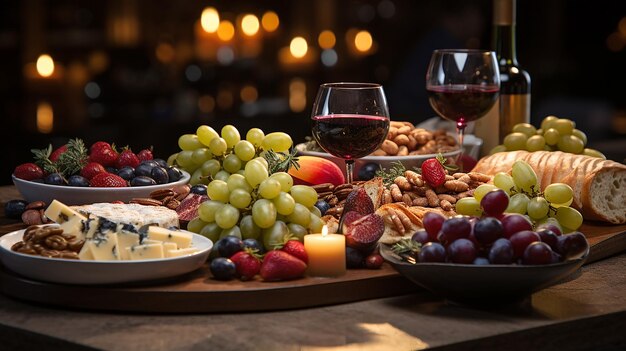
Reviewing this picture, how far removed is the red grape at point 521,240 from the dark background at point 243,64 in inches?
115

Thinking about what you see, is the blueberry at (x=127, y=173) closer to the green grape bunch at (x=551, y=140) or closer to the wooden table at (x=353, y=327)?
the wooden table at (x=353, y=327)

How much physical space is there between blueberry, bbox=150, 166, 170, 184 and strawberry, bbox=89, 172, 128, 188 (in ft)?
0.24

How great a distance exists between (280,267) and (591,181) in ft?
2.75

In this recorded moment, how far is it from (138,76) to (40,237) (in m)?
4.76

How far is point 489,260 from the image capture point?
156cm

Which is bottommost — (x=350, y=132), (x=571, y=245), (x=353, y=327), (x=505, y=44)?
(x=353, y=327)

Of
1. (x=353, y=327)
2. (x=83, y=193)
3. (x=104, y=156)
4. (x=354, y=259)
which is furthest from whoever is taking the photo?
(x=104, y=156)

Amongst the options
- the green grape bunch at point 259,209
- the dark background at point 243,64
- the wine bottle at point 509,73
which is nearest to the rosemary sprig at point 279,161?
the green grape bunch at point 259,209

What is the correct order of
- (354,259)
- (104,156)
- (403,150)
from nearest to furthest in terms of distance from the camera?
(354,259), (104,156), (403,150)

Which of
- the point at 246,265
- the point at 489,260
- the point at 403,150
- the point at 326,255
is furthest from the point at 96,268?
the point at 403,150

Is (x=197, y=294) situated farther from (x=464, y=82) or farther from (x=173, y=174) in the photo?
(x=464, y=82)

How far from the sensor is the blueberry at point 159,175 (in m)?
2.19

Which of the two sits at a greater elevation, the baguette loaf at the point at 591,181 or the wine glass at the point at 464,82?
the wine glass at the point at 464,82

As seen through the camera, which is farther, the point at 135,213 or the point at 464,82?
the point at 464,82
